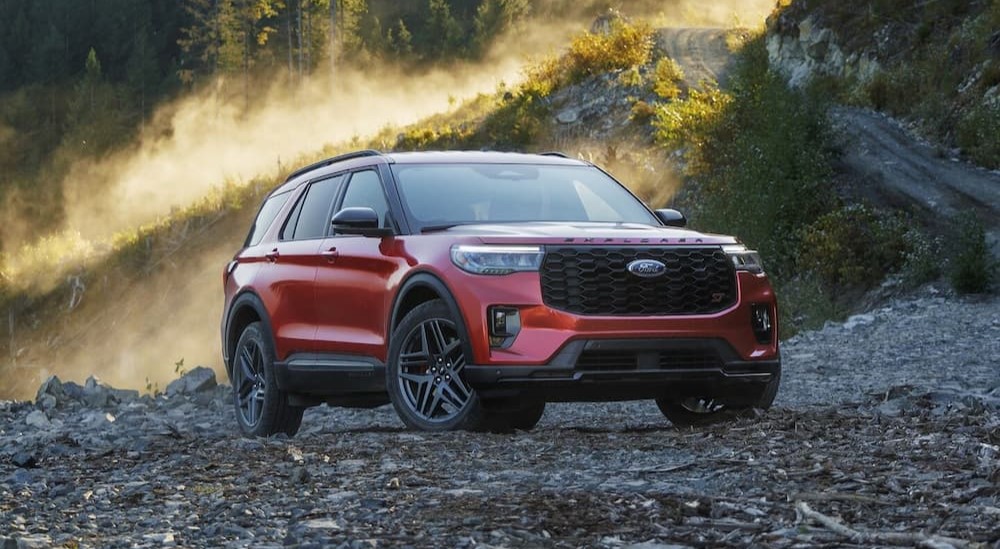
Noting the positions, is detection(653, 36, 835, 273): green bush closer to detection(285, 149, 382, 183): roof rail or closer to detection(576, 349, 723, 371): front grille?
detection(285, 149, 382, 183): roof rail

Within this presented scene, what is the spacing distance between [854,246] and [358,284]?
522 inches

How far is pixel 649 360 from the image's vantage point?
25.3ft

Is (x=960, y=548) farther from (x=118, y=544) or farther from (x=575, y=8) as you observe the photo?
(x=575, y=8)

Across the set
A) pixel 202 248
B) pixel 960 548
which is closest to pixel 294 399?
pixel 960 548

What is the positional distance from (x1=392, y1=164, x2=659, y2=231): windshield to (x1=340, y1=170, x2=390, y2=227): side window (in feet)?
0.51

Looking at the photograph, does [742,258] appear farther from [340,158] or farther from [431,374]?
[340,158]

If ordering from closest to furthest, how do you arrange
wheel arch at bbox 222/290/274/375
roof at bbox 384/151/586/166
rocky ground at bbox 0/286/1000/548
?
rocky ground at bbox 0/286/1000/548
roof at bbox 384/151/586/166
wheel arch at bbox 222/290/274/375

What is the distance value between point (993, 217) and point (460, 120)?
21.4 meters

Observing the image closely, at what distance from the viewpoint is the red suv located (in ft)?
24.8

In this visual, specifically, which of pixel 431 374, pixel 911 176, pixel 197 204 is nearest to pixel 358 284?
pixel 431 374

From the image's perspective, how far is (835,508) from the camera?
17.1ft

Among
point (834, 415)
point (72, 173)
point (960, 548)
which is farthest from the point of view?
point (72, 173)

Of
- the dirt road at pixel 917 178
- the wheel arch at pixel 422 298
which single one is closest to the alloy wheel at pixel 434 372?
the wheel arch at pixel 422 298

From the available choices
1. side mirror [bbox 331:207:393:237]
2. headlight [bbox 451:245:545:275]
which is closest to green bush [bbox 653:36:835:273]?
side mirror [bbox 331:207:393:237]
